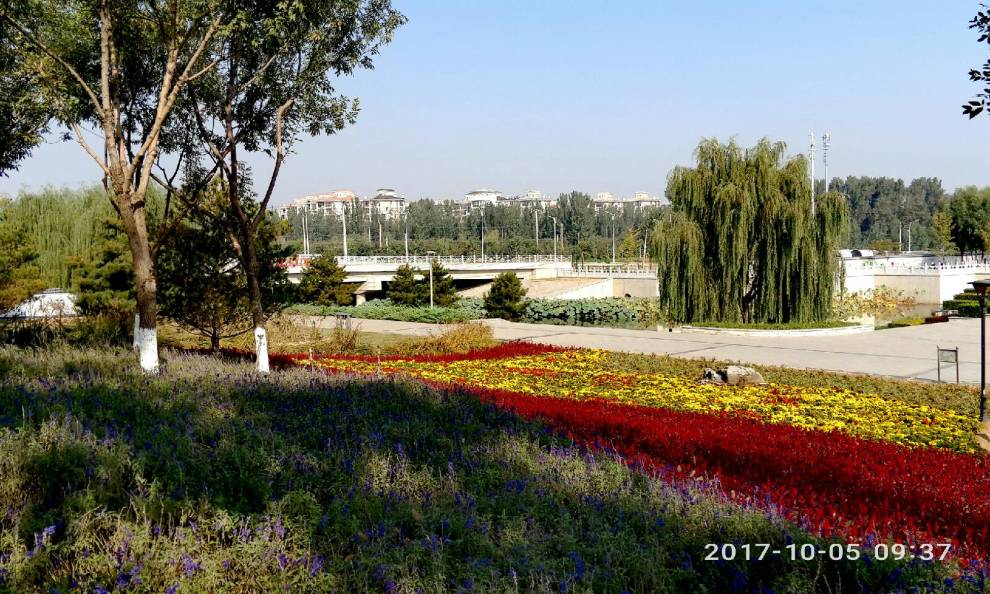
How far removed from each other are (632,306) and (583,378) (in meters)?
20.6

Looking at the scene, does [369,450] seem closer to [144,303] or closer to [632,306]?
[144,303]

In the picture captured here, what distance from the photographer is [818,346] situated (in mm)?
18609

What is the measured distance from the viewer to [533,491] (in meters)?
4.04

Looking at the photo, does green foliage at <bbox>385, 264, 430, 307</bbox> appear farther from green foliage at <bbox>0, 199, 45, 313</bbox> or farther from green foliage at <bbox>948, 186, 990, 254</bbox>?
green foliage at <bbox>948, 186, 990, 254</bbox>

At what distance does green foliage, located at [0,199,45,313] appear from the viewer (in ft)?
69.5

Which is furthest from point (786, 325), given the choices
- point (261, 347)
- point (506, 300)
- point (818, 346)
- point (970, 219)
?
point (970, 219)

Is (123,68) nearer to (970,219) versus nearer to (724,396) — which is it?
(724,396)

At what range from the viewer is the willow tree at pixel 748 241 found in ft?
71.1

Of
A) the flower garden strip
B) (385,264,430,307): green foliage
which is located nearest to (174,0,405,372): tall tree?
the flower garden strip

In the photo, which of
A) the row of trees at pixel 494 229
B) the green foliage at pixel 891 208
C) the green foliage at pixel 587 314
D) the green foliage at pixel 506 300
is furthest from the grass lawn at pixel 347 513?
the green foliage at pixel 891 208

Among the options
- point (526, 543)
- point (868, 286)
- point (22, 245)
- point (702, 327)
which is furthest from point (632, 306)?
point (526, 543)
